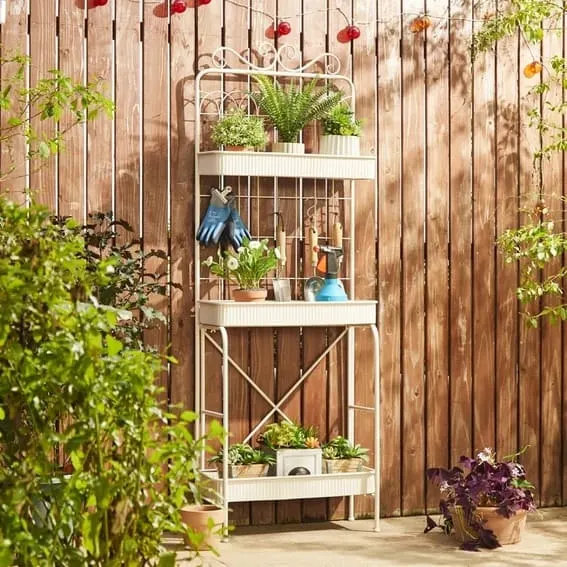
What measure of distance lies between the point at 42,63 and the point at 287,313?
1644mm

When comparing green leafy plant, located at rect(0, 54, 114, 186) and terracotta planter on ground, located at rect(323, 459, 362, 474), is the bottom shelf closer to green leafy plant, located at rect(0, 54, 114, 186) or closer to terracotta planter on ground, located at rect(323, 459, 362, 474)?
terracotta planter on ground, located at rect(323, 459, 362, 474)

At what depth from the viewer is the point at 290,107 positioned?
554cm

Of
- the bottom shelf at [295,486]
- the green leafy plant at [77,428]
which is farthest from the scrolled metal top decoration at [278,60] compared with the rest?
the green leafy plant at [77,428]

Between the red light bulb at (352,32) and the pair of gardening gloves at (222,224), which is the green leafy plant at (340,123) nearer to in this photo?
the red light bulb at (352,32)

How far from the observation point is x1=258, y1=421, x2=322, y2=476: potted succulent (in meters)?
5.39

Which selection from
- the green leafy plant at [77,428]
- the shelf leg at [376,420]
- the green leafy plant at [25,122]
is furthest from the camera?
the shelf leg at [376,420]

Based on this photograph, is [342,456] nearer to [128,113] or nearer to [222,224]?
[222,224]

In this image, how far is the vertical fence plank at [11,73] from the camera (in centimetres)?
530

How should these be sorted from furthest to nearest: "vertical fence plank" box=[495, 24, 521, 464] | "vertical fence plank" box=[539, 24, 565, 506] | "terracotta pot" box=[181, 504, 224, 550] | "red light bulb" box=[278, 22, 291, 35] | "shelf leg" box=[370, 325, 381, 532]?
"vertical fence plank" box=[539, 24, 565, 506] → "vertical fence plank" box=[495, 24, 521, 464] → "red light bulb" box=[278, 22, 291, 35] → "shelf leg" box=[370, 325, 381, 532] → "terracotta pot" box=[181, 504, 224, 550]

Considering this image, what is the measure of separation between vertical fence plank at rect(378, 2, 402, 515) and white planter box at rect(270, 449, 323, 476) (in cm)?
61

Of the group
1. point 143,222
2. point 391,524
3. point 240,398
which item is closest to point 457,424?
point 391,524

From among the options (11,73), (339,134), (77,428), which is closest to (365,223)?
(339,134)

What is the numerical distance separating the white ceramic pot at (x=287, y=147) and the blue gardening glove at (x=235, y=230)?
0.35 m

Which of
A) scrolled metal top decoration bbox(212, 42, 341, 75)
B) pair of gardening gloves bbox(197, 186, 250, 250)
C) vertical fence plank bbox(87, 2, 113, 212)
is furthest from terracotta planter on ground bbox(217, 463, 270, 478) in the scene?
scrolled metal top decoration bbox(212, 42, 341, 75)
